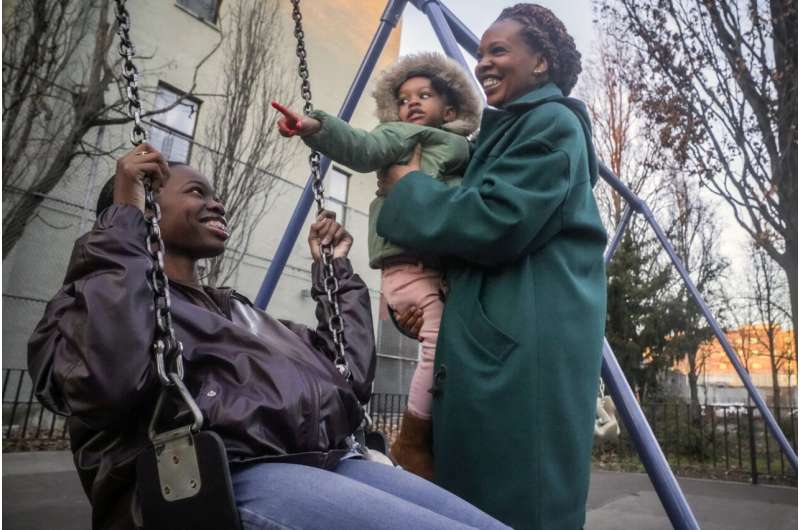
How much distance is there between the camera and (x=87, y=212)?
8039mm

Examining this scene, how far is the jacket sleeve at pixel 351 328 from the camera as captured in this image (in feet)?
4.74

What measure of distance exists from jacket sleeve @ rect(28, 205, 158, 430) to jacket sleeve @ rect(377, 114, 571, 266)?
1.85 feet

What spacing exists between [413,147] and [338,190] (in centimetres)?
1063

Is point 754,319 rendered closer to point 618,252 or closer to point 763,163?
point 618,252

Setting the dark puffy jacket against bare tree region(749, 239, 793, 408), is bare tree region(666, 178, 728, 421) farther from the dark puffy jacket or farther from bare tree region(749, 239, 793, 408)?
the dark puffy jacket

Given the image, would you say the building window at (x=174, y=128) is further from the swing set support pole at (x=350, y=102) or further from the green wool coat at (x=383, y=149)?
the green wool coat at (x=383, y=149)

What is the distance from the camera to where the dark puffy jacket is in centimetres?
94

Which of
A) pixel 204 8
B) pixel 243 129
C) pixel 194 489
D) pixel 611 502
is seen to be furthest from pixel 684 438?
pixel 204 8

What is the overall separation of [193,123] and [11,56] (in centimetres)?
333

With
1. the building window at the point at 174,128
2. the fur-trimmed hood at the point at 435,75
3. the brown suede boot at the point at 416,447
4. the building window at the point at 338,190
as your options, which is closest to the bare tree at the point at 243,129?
the building window at the point at 174,128

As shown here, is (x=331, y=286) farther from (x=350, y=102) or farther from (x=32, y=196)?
(x=32, y=196)

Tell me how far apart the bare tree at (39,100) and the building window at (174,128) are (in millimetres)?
1709

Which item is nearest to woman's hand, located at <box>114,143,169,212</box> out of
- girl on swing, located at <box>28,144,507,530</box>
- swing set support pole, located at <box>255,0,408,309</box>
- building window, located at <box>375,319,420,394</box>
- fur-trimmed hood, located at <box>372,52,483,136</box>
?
girl on swing, located at <box>28,144,507,530</box>

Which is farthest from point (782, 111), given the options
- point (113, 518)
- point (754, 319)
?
point (754, 319)
